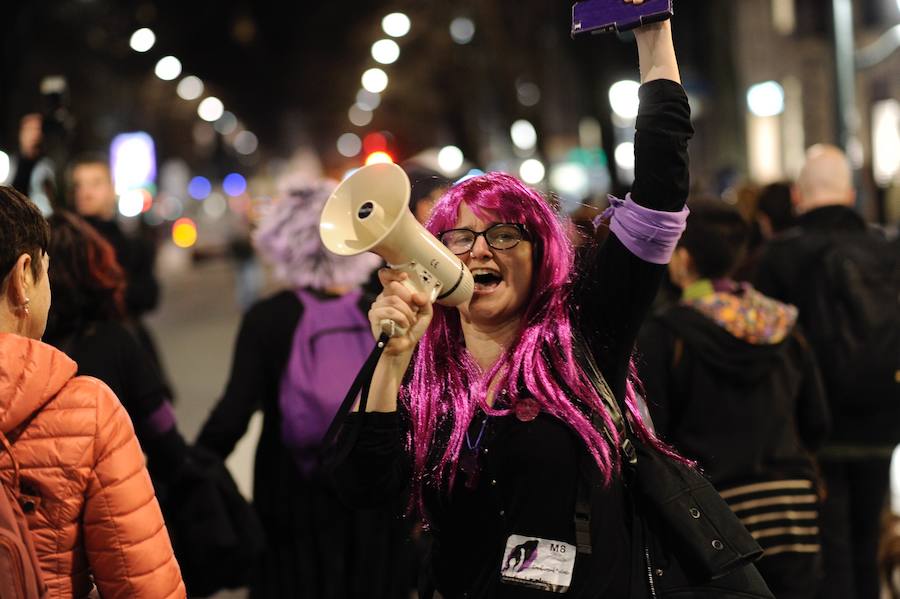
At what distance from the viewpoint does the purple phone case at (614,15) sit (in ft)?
9.30

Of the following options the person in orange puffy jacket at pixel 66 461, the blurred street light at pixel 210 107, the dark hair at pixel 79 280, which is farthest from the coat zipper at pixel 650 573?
the blurred street light at pixel 210 107

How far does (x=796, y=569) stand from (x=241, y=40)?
59342 mm

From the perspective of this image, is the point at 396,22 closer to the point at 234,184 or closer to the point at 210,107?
the point at 210,107

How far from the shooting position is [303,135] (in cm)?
8281

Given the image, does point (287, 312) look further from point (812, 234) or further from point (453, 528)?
point (812, 234)

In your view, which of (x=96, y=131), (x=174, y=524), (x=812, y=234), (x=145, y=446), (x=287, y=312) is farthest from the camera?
(x=96, y=131)

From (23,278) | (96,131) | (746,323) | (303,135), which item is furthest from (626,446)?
(303,135)

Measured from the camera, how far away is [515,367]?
3000 millimetres

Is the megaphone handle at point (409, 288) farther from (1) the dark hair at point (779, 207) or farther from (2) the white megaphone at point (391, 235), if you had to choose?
(1) the dark hair at point (779, 207)

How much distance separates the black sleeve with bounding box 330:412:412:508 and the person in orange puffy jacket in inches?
18.3

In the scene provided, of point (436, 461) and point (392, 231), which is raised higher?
point (392, 231)

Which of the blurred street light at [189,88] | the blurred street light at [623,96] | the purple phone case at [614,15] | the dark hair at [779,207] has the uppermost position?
the blurred street light at [189,88]

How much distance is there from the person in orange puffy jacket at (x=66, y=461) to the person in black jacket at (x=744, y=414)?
2.32 m

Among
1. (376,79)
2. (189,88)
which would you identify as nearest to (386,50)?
(376,79)
